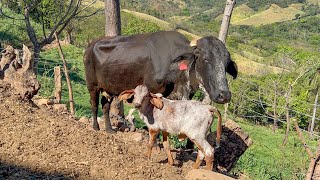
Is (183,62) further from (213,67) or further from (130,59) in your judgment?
(130,59)

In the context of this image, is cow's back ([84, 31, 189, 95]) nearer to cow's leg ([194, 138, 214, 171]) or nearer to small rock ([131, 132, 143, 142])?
small rock ([131, 132, 143, 142])

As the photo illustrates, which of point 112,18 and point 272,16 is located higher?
point 272,16

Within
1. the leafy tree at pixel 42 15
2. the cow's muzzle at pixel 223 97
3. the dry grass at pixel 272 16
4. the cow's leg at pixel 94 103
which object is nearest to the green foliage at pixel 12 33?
the leafy tree at pixel 42 15

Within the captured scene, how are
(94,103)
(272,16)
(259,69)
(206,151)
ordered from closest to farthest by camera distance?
(206,151) < (94,103) < (259,69) < (272,16)

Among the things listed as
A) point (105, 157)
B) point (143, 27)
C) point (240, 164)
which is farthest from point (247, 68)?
point (105, 157)

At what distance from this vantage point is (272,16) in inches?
5822

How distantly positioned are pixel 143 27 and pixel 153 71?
116 feet

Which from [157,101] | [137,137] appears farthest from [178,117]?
[137,137]

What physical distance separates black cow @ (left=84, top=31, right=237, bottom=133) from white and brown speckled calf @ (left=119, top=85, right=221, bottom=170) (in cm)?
47

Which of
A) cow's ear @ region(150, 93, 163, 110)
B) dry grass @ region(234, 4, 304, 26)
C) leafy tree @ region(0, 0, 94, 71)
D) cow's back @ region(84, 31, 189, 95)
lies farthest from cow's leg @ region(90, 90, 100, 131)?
dry grass @ region(234, 4, 304, 26)

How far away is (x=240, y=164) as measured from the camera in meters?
7.48

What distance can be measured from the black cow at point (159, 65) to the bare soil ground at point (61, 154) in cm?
89

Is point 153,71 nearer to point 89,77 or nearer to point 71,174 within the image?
point 89,77

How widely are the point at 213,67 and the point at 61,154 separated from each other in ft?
5.96
